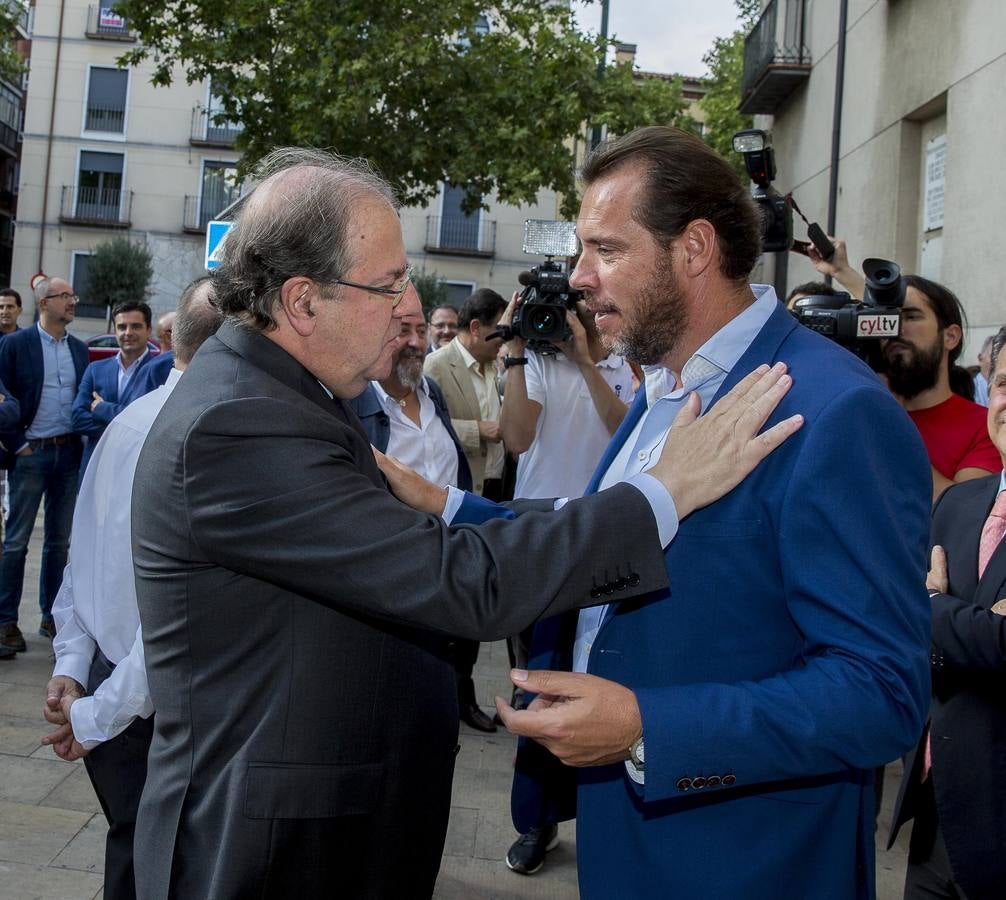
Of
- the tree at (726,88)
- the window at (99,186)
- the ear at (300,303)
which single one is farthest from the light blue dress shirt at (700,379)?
the window at (99,186)

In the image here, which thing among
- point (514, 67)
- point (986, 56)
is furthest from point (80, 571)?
point (514, 67)

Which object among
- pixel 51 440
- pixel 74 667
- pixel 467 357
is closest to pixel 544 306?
pixel 467 357

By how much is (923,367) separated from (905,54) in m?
7.48

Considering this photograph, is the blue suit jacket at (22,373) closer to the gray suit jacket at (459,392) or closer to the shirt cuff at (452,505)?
the gray suit jacket at (459,392)

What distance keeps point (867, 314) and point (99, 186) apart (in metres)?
34.7

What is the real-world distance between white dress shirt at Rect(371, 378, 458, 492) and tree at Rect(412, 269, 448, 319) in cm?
2571

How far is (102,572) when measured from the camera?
268cm

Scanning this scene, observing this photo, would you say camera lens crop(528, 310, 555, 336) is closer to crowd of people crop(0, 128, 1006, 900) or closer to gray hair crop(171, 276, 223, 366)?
gray hair crop(171, 276, 223, 366)

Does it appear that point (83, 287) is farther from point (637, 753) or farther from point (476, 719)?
point (637, 753)

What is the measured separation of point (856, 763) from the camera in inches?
65.0

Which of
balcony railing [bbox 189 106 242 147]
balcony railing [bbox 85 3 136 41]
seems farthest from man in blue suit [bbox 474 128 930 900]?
balcony railing [bbox 85 3 136 41]

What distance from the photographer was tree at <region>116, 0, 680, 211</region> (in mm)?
14023

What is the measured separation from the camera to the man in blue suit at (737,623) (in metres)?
1.62

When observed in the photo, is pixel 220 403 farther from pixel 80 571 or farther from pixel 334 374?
pixel 80 571
